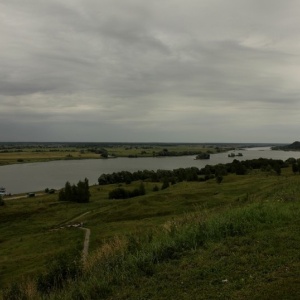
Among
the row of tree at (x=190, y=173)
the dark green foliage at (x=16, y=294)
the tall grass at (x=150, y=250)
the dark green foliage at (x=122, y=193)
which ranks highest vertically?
the tall grass at (x=150, y=250)

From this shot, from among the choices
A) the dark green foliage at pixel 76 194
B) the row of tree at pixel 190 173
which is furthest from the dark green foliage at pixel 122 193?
the row of tree at pixel 190 173

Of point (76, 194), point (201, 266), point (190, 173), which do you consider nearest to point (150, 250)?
point (201, 266)

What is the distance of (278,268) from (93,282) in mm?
4820

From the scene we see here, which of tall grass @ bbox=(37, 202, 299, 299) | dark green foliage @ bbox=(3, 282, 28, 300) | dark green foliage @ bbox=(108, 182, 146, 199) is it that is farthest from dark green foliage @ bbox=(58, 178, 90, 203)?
dark green foliage @ bbox=(3, 282, 28, 300)

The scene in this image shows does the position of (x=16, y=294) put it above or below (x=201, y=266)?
below

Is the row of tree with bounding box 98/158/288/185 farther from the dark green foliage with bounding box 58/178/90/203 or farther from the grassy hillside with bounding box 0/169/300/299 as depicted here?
the grassy hillside with bounding box 0/169/300/299

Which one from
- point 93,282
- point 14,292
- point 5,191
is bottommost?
point 5,191

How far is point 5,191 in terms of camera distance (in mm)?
96062

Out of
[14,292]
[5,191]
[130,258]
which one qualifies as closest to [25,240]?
[14,292]

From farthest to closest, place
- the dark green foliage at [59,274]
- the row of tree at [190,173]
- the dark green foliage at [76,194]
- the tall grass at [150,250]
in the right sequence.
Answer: the row of tree at [190,173]
the dark green foliage at [76,194]
the dark green foliage at [59,274]
the tall grass at [150,250]

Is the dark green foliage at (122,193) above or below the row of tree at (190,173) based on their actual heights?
below

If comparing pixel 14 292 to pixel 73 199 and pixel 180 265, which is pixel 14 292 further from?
pixel 73 199

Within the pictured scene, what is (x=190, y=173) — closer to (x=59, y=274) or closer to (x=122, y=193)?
(x=122, y=193)

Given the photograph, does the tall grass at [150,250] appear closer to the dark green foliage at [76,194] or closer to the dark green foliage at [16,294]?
the dark green foliage at [16,294]
